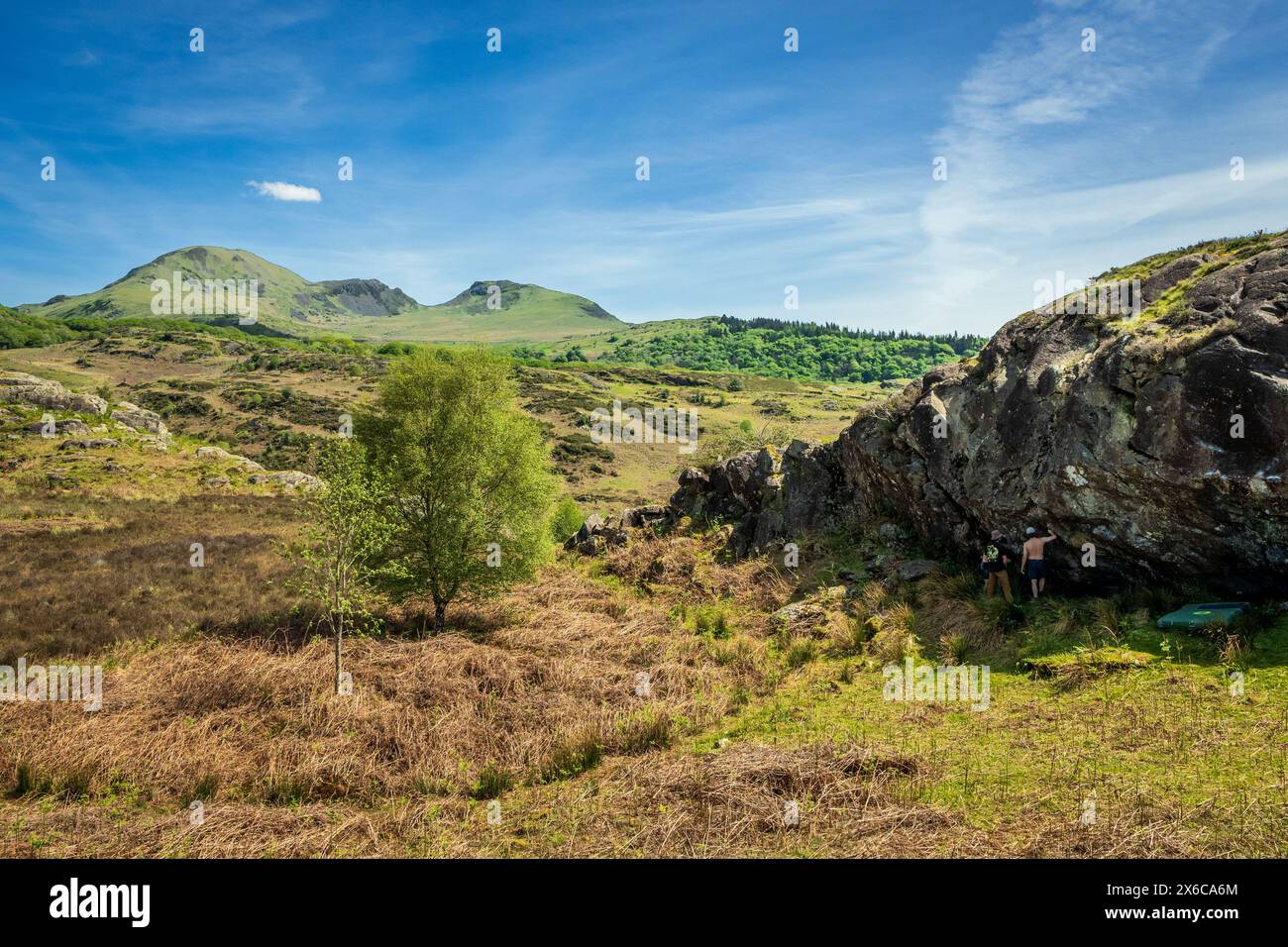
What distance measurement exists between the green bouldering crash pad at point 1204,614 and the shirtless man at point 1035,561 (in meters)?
2.86

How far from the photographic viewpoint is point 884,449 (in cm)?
2041

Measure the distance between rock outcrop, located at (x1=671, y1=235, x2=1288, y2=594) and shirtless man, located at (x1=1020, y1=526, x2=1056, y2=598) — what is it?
460mm

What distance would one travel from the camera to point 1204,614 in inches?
438

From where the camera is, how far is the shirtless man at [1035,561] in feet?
47.4

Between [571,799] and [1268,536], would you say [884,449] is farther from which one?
[571,799]

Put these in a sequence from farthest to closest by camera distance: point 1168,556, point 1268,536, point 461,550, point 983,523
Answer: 1. point 461,550
2. point 983,523
3. point 1168,556
4. point 1268,536

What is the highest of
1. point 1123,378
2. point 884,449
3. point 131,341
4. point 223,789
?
point 131,341

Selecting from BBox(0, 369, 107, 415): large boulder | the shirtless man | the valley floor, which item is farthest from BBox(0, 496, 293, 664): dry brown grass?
BBox(0, 369, 107, 415): large boulder

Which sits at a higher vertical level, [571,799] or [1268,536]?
[1268,536]

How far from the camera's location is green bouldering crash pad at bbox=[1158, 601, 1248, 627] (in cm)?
1087

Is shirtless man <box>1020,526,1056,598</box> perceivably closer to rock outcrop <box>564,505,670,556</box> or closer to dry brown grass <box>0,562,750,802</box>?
dry brown grass <box>0,562,750,802</box>
